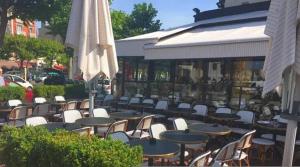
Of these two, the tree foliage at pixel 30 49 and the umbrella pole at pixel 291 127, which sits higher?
the tree foliage at pixel 30 49

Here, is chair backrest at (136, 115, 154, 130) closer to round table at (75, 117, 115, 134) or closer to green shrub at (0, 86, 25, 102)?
round table at (75, 117, 115, 134)

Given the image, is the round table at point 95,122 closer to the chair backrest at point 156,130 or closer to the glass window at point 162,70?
the chair backrest at point 156,130

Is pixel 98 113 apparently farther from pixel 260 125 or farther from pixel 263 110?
pixel 263 110

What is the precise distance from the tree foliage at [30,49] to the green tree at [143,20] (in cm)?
1767

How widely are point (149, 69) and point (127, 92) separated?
1.83 meters

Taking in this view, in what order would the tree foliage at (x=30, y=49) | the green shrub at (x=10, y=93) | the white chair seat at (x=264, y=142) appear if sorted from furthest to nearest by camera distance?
the tree foliage at (x=30, y=49) < the green shrub at (x=10, y=93) < the white chair seat at (x=264, y=142)

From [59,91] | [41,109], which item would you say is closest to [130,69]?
[59,91]

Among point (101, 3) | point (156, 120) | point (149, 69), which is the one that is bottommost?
point (156, 120)

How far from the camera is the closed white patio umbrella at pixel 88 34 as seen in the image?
7352 millimetres

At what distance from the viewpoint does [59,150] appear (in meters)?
4.18

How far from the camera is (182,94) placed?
13.0 m

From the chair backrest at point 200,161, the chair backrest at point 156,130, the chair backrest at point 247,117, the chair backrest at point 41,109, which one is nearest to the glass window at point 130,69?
the chair backrest at point 41,109

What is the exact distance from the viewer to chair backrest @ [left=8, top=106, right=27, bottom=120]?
354 inches

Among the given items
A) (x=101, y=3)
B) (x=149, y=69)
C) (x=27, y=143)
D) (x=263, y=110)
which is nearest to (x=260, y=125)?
(x=263, y=110)
